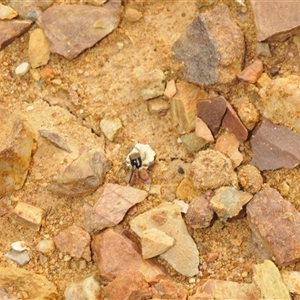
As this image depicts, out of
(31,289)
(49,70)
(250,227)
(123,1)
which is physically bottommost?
(31,289)

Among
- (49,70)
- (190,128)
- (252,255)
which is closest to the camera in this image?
(252,255)

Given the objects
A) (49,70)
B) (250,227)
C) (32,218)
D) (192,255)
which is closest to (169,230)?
(192,255)

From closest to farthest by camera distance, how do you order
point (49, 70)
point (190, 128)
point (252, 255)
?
1. point (252, 255)
2. point (190, 128)
3. point (49, 70)

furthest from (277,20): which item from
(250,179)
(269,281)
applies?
(269,281)

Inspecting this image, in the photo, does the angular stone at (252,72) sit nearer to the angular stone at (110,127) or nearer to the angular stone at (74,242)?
the angular stone at (110,127)

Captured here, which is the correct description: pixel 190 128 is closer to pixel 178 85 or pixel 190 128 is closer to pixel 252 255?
pixel 178 85

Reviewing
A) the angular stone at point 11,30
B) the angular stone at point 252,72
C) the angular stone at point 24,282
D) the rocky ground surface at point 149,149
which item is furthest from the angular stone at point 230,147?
the angular stone at point 11,30

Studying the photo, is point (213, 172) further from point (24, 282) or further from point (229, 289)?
point (24, 282)
